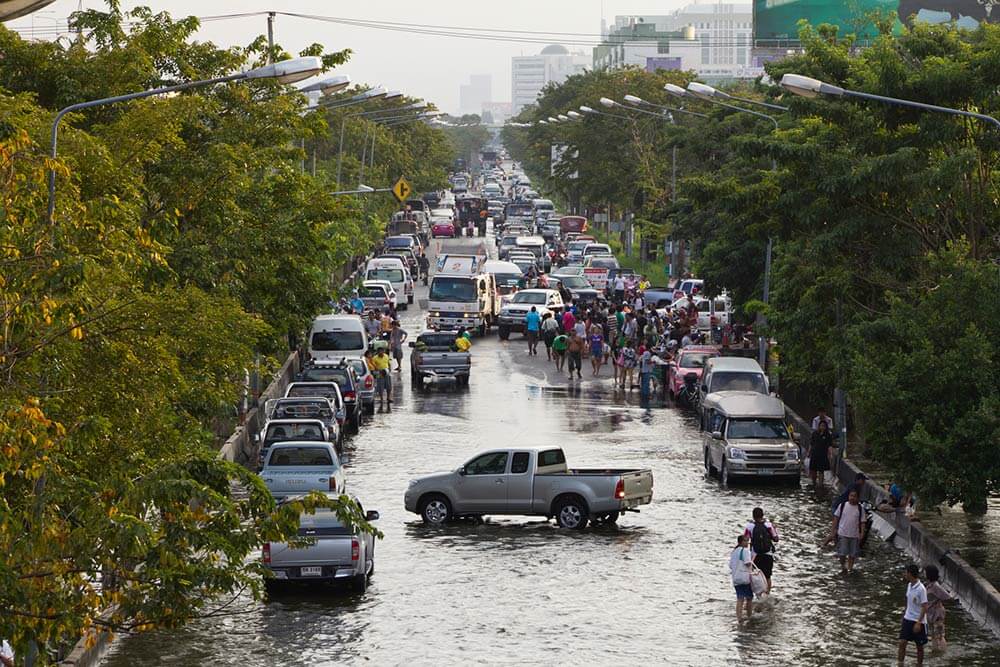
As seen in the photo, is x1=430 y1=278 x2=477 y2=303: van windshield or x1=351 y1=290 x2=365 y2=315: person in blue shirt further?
x1=430 y1=278 x2=477 y2=303: van windshield

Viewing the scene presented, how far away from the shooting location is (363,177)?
100812 millimetres

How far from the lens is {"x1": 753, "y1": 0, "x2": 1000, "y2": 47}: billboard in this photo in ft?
318

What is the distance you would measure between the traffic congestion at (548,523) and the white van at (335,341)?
0.06 meters

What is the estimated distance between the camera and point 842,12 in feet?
332

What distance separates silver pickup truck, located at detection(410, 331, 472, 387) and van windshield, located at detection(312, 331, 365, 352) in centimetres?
231

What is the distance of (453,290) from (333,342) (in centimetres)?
1519

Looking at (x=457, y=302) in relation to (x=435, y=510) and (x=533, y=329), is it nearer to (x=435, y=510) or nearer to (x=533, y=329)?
(x=533, y=329)

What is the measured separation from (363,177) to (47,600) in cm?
8880

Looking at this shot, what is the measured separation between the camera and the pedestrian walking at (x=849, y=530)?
25.6 meters

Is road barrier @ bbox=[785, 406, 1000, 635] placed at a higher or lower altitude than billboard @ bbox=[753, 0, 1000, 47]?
lower

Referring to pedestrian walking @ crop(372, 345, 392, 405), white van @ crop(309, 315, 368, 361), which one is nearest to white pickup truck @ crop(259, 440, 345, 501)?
pedestrian walking @ crop(372, 345, 392, 405)

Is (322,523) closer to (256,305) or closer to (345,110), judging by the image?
(256,305)

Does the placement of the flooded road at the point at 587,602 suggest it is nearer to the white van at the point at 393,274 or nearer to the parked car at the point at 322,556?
the parked car at the point at 322,556

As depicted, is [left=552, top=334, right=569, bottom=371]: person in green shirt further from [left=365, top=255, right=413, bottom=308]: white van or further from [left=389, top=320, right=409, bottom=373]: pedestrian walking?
[left=365, top=255, right=413, bottom=308]: white van
